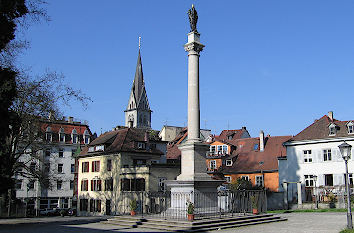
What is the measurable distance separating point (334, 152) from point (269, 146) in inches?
444

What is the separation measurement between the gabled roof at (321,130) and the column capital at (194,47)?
25126 mm

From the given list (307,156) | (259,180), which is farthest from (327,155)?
(259,180)

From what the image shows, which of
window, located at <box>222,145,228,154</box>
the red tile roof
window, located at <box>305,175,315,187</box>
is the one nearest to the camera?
window, located at <box>305,175,315,187</box>

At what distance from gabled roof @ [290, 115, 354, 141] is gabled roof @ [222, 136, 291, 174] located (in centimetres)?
571

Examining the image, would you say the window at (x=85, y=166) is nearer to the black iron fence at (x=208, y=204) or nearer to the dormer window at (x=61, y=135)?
the dormer window at (x=61, y=135)

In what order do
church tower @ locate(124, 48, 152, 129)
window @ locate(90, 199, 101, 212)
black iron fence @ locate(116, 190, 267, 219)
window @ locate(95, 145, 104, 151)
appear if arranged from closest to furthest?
1. black iron fence @ locate(116, 190, 267, 219)
2. window @ locate(90, 199, 101, 212)
3. window @ locate(95, 145, 104, 151)
4. church tower @ locate(124, 48, 152, 129)

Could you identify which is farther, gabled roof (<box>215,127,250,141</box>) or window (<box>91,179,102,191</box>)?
gabled roof (<box>215,127,250,141</box>)

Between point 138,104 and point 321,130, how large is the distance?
87724mm

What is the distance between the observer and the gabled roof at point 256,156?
49.3 metres

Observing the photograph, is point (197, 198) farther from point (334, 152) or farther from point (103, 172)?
point (103, 172)

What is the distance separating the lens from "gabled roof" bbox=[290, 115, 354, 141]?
42597mm

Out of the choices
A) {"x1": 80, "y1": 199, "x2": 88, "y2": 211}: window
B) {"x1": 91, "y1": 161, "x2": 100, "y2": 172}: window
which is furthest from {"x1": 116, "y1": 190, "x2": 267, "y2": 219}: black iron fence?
{"x1": 80, "y1": 199, "x2": 88, "y2": 211}: window

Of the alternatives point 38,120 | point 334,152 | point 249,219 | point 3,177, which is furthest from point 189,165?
point 334,152

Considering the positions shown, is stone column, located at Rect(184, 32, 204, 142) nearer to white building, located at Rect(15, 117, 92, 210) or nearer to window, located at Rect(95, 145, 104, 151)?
window, located at Rect(95, 145, 104, 151)
